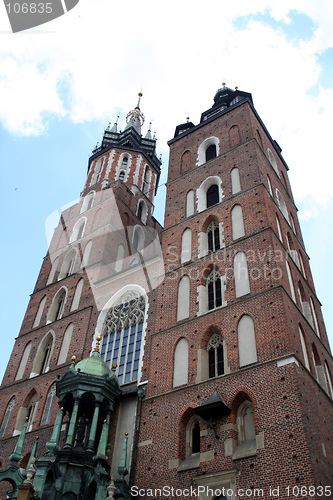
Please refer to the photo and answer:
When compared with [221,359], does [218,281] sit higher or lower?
higher

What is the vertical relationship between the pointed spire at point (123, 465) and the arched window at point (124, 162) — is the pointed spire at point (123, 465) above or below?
below

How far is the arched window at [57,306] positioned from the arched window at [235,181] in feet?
34.6

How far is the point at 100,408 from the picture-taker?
17172mm

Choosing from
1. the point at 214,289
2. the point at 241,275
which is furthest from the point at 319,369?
the point at 214,289

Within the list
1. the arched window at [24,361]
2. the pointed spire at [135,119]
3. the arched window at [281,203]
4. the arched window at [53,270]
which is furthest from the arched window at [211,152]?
the pointed spire at [135,119]

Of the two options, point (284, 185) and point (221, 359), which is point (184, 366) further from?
point (284, 185)

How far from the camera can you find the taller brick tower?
13.2 metres

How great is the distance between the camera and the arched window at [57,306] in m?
25.3

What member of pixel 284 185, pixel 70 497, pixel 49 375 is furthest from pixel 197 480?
pixel 284 185

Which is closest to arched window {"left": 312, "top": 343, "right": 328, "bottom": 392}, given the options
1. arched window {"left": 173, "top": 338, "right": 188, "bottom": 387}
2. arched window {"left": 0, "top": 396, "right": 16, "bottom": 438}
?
arched window {"left": 173, "top": 338, "right": 188, "bottom": 387}

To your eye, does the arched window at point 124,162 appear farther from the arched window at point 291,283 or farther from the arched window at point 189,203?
the arched window at point 291,283

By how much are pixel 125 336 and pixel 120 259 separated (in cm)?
762

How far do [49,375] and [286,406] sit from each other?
11755 mm

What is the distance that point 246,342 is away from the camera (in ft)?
52.0
